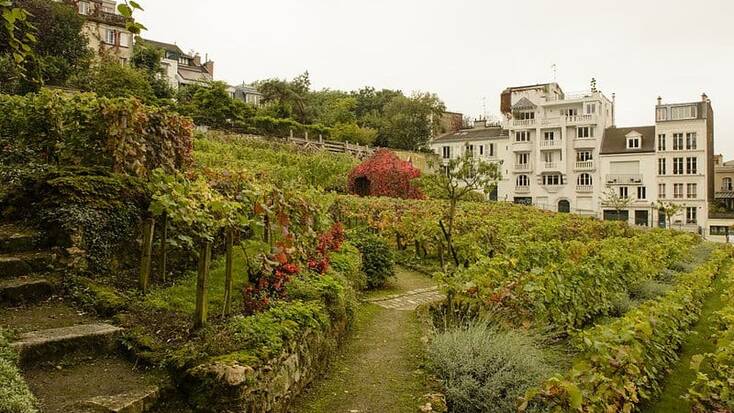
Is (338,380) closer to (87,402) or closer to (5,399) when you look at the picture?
(87,402)

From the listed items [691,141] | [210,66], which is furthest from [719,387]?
[210,66]

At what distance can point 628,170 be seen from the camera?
47.9 meters

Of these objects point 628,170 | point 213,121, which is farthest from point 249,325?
point 628,170

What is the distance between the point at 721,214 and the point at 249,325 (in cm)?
5477

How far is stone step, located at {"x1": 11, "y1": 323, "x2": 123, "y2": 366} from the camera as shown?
424 cm

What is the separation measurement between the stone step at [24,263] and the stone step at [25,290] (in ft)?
0.53

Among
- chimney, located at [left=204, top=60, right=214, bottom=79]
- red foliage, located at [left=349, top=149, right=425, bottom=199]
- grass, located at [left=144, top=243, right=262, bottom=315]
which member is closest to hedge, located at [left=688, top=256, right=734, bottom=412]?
grass, located at [left=144, top=243, right=262, bottom=315]

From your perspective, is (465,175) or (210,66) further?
(210,66)

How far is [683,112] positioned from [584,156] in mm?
9302

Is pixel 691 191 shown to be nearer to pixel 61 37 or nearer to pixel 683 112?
pixel 683 112

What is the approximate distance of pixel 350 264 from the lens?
8.59 metres

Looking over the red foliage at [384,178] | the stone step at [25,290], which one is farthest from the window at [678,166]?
the stone step at [25,290]

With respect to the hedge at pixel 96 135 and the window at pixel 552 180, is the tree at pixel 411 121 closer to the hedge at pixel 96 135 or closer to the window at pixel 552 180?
the window at pixel 552 180

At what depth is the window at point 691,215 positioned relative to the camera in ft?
151
